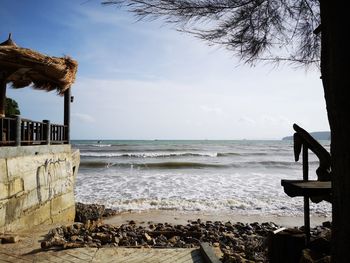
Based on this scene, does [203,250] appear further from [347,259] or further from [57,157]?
[57,157]

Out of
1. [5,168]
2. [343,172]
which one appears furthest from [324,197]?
[5,168]

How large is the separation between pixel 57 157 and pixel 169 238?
4.38 m

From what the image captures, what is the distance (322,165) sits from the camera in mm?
3475

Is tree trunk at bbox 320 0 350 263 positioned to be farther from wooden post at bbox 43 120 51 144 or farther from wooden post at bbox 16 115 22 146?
wooden post at bbox 43 120 51 144

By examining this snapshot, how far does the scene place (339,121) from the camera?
2391 mm

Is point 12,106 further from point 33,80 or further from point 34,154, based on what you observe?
point 34,154

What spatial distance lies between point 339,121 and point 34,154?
319 inches

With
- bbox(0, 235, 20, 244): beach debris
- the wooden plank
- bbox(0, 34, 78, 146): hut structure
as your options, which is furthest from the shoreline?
the wooden plank

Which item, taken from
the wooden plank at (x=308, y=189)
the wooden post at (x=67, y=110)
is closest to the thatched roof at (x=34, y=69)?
the wooden post at (x=67, y=110)

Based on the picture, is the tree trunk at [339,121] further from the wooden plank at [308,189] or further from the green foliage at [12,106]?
the green foliage at [12,106]

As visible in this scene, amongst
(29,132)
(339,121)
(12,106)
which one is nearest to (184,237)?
(29,132)

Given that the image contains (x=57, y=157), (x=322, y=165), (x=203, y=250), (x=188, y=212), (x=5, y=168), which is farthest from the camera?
(x=188, y=212)

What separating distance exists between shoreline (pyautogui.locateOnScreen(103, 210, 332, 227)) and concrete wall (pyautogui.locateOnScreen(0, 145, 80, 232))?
226cm

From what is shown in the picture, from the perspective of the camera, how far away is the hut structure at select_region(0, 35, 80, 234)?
746 cm
